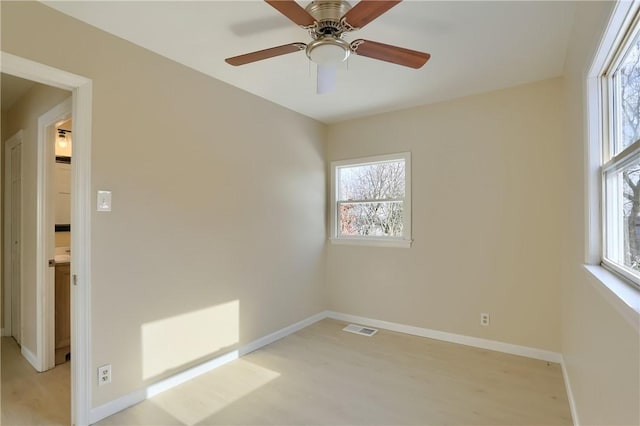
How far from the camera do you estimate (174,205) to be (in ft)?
8.46

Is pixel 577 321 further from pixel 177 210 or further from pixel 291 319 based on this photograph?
pixel 177 210

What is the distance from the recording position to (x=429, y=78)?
288 centimetres

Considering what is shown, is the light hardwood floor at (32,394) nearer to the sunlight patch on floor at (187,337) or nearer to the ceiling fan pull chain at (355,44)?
the sunlight patch on floor at (187,337)

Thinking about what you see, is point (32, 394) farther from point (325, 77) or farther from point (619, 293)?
point (619, 293)

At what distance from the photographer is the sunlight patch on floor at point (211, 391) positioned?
2.19m

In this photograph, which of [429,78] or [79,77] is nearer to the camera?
[79,77]

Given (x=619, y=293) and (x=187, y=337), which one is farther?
(x=187, y=337)

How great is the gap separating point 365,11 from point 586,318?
1.92 meters

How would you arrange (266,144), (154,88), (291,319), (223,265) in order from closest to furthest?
(154,88) < (223,265) < (266,144) < (291,319)

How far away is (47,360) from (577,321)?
4005 millimetres

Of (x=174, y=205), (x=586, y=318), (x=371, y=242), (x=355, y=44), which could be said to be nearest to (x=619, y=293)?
(x=586, y=318)

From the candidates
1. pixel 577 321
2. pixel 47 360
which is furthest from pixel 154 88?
pixel 577 321

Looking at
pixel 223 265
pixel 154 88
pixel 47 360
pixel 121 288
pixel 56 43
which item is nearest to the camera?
pixel 56 43

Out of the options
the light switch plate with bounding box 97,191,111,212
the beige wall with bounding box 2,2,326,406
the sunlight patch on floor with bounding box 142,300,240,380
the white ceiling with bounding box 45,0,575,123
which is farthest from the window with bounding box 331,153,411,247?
the light switch plate with bounding box 97,191,111,212
